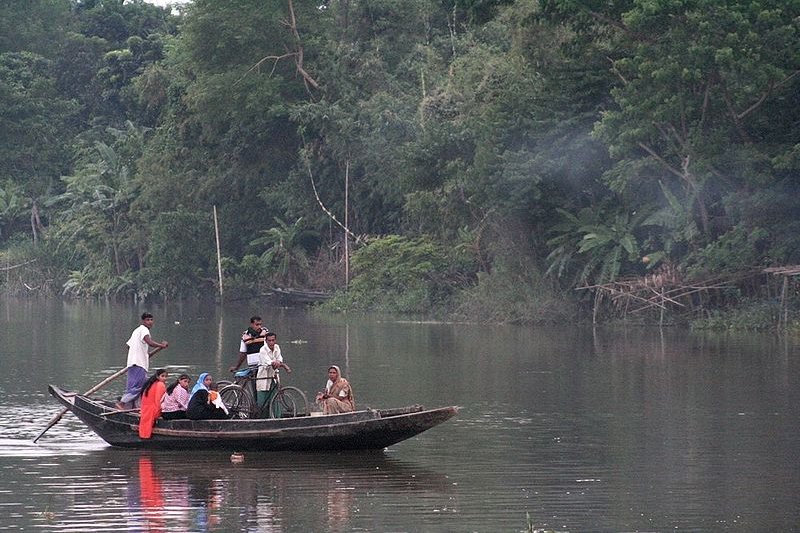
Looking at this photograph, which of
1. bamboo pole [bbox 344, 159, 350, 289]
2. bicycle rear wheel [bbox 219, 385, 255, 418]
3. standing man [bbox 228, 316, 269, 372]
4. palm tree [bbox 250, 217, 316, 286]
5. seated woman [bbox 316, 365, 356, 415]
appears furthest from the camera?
palm tree [bbox 250, 217, 316, 286]

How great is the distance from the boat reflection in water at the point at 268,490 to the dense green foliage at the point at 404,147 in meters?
18.7

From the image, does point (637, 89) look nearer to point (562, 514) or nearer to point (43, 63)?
point (562, 514)

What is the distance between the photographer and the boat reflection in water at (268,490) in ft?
45.9

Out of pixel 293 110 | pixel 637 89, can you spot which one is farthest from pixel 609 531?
pixel 293 110

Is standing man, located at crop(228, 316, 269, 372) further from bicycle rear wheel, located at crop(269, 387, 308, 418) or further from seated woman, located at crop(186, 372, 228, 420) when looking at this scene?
seated woman, located at crop(186, 372, 228, 420)

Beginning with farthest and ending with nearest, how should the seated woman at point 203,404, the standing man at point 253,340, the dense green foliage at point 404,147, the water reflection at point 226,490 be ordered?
the dense green foliage at point 404,147 → the standing man at point 253,340 → the seated woman at point 203,404 → the water reflection at point 226,490

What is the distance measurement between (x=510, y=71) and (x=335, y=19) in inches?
558

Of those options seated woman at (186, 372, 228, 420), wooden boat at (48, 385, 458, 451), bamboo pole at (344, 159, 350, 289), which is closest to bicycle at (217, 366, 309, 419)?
seated woman at (186, 372, 228, 420)

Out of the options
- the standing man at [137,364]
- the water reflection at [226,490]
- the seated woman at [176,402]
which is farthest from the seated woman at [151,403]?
the standing man at [137,364]

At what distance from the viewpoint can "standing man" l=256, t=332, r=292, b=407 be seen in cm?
1894

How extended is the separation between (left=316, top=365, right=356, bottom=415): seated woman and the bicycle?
0.38 m

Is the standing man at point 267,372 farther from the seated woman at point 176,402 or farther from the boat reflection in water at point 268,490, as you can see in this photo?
the boat reflection in water at point 268,490

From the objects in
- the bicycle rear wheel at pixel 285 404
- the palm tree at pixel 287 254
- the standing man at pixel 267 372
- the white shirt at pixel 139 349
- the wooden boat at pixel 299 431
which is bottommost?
the wooden boat at pixel 299 431

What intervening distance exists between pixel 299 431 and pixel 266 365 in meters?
1.83
